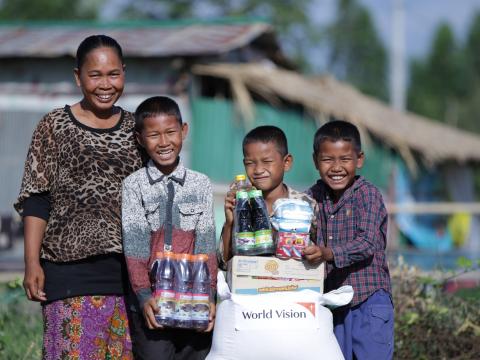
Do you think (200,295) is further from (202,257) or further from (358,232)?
(358,232)

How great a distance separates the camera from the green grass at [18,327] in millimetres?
5148

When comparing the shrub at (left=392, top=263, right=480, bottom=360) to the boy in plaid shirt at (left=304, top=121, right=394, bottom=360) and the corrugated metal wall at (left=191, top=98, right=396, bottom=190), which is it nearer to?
the boy in plaid shirt at (left=304, top=121, right=394, bottom=360)

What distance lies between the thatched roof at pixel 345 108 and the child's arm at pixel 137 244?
9768 millimetres

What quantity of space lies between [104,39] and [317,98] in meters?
10.9

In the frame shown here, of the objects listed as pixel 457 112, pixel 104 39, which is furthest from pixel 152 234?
pixel 457 112

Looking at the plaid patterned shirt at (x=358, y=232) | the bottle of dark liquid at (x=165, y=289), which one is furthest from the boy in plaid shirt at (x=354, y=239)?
the bottle of dark liquid at (x=165, y=289)

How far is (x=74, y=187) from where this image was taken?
3.71m

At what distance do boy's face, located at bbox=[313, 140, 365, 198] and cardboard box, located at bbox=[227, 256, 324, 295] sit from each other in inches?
19.1

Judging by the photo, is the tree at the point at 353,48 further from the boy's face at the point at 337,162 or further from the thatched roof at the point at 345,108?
the boy's face at the point at 337,162

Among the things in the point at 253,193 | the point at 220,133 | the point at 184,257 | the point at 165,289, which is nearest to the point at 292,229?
the point at 253,193

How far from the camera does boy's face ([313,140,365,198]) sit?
13.1 ft

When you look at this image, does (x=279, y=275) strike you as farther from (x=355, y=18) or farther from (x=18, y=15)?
(x=355, y=18)

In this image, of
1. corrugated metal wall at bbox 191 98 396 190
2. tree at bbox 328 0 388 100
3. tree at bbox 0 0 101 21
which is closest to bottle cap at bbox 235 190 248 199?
corrugated metal wall at bbox 191 98 396 190

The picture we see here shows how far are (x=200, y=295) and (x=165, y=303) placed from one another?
0.52ft
